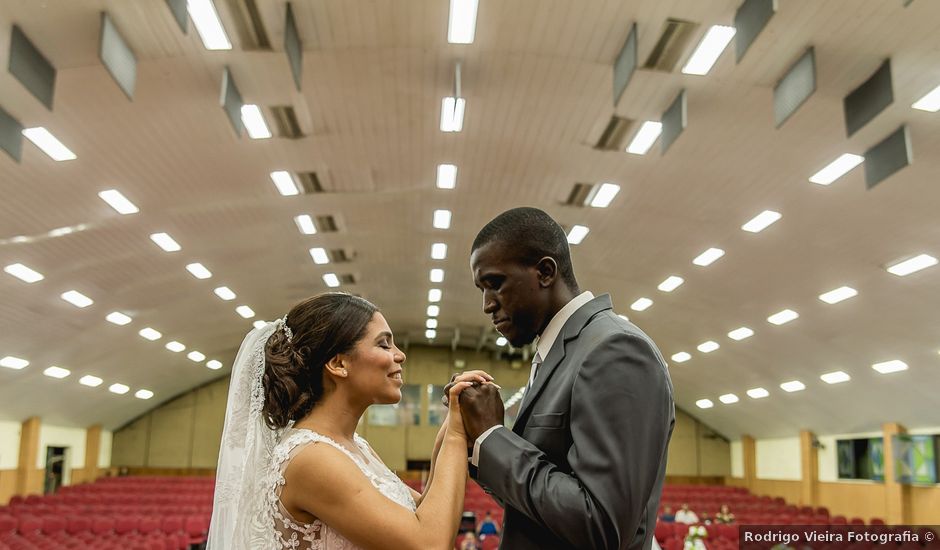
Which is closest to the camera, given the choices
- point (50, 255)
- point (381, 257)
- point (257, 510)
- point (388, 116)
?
point (257, 510)

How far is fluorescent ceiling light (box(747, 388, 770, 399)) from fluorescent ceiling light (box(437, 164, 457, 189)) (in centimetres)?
1637

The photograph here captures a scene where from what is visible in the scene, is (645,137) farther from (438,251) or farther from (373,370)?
(373,370)

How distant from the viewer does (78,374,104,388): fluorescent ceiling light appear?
26.5m

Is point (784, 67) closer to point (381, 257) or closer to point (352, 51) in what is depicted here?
point (352, 51)

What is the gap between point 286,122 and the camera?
1209cm

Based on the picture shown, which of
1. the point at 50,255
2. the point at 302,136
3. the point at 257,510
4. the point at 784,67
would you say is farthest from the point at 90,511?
the point at 257,510

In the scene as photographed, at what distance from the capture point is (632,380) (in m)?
2.14

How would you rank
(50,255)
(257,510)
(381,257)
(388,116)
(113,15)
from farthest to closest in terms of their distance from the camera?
(381,257) → (50,255) → (388,116) → (113,15) → (257,510)

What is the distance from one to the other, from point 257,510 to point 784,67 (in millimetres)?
8171

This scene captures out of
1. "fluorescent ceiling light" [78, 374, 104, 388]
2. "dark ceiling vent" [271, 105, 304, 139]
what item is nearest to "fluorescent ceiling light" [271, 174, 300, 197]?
"dark ceiling vent" [271, 105, 304, 139]

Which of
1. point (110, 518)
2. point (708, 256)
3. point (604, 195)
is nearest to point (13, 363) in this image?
point (110, 518)

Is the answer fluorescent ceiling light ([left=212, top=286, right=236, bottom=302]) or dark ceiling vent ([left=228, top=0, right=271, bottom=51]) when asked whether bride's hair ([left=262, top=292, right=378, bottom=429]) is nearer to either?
dark ceiling vent ([left=228, top=0, right=271, bottom=51])

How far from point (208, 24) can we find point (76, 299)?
40.0 feet

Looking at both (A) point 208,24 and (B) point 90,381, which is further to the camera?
(B) point 90,381
